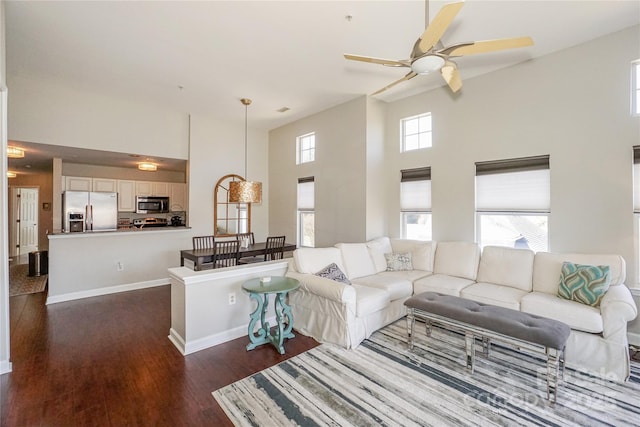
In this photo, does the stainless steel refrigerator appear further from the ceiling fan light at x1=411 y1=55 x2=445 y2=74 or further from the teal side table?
the ceiling fan light at x1=411 y1=55 x2=445 y2=74

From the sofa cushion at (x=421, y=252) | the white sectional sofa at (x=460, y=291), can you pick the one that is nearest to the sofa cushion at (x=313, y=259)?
the white sectional sofa at (x=460, y=291)

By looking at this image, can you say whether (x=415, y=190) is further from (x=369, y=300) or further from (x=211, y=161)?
(x=211, y=161)

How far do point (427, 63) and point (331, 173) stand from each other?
3.17 m

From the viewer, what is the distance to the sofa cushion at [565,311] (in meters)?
2.61

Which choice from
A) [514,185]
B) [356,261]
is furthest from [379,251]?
[514,185]

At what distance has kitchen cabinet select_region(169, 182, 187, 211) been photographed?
7.56 metres

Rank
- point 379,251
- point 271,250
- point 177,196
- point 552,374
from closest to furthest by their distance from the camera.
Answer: point 552,374 < point 379,251 < point 271,250 < point 177,196

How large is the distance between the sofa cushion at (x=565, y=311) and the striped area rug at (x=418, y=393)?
1.41ft

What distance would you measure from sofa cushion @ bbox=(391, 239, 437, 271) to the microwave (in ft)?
19.5

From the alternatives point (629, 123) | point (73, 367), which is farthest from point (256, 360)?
point (629, 123)

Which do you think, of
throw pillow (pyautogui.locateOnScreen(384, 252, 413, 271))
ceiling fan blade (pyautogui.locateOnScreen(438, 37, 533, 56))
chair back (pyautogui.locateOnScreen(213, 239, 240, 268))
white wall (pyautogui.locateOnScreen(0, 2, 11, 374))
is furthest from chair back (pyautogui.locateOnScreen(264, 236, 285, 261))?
ceiling fan blade (pyautogui.locateOnScreen(438, 37, 533, 56))

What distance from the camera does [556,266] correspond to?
3295 mm

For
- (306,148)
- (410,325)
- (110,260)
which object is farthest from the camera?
(306,148)

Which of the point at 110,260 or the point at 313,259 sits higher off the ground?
the point at 313,259
